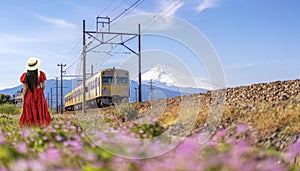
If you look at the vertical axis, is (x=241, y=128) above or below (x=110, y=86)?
below

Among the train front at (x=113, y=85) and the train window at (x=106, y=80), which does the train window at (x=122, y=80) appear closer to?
the train front at (x=113, y=85)

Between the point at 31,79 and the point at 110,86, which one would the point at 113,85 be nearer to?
the point at 110,86

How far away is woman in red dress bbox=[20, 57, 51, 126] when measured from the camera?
841cm

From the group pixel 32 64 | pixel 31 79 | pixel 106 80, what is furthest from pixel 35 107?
pixel 106 80

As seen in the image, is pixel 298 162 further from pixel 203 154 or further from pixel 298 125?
pixel 298 125

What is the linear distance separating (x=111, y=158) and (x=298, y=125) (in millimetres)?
3460

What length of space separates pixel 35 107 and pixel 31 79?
0.60 metres

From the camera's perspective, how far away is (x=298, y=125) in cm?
603

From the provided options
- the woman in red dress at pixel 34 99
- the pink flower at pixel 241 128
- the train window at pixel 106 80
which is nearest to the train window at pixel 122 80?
the train window at pixel 106 80


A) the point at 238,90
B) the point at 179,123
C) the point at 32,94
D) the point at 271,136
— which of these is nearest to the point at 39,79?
the point at 32,94

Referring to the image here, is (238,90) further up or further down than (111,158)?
further up

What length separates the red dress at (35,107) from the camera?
8594mm

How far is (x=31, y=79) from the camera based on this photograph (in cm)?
841

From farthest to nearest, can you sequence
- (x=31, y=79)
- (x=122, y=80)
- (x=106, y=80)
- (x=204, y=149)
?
1. (x=122, y=80)
2. (x=106, y=80)
3. (x=31, y=79)
4. (x=204, y=149)
